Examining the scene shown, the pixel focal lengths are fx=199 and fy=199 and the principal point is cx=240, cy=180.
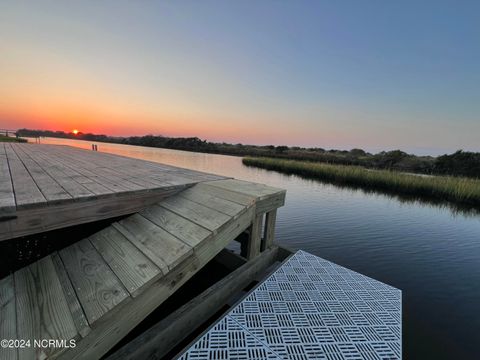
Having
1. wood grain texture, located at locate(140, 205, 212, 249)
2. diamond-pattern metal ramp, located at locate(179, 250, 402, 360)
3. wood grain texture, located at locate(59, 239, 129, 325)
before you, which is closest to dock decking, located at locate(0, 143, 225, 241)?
wood grain texture, located at locate(140, 205, 212, 249)

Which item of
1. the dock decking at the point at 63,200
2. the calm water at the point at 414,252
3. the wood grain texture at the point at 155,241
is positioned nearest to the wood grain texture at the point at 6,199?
the dock decking at the point at 63,200

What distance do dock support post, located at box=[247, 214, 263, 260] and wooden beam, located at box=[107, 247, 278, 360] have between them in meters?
0.10

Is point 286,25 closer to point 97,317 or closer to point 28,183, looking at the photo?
point 28,183

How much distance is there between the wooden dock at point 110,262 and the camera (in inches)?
46.4

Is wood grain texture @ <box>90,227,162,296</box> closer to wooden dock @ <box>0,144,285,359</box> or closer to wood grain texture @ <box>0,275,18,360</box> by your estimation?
wooden dock @ <box>0,144,285,359</box>

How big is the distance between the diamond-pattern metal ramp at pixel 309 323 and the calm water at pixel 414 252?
23.8 inches

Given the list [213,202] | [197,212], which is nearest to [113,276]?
[197,212]

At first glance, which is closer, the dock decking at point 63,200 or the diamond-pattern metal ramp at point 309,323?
the dock decking at point 63,200

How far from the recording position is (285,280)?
8.57 ft

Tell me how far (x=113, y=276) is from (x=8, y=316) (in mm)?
570

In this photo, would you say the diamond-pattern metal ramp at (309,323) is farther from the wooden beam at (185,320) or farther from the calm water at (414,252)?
the calm water at (414,252)

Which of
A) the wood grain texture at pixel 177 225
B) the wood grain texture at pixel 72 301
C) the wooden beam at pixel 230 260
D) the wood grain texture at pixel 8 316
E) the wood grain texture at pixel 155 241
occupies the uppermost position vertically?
the wood grain texture at pixel 177 225

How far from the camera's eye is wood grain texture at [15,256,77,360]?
110cm

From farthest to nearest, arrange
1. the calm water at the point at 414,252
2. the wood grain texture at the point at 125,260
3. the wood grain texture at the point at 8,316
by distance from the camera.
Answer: the calm water at the point at 414,252 → the wood grain texture at the point at 125,260 → the wood grain texture at the point at 8,316
